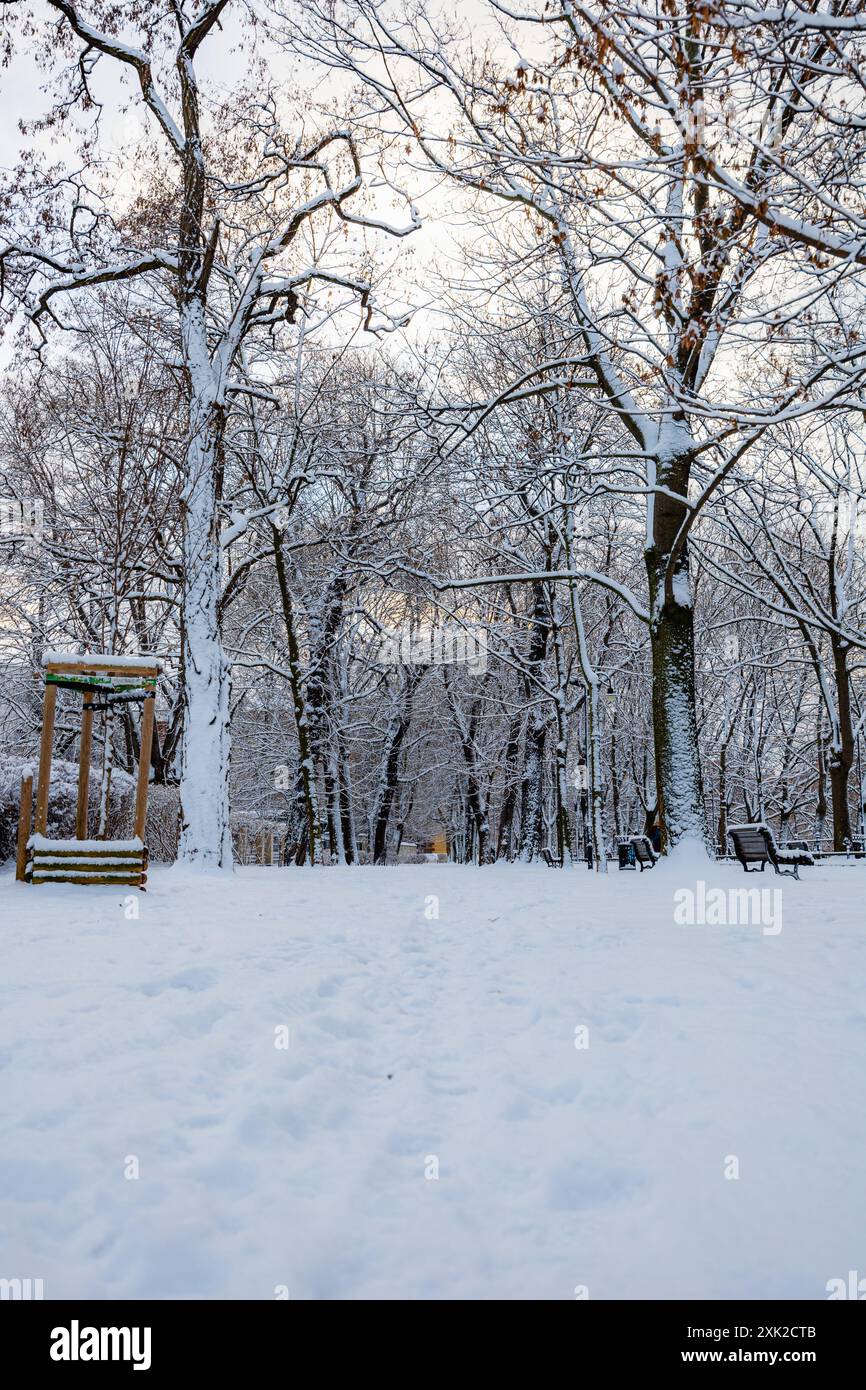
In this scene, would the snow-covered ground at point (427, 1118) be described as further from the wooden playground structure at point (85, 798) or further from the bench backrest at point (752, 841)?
the bench backrest at point (752, 841)

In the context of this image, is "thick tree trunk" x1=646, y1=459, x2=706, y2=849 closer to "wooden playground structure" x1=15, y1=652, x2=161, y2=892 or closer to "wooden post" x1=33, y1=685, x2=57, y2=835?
"wooden playground structure" x1=15, y1=652, x2=161, y2=892

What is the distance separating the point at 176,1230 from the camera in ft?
8.55

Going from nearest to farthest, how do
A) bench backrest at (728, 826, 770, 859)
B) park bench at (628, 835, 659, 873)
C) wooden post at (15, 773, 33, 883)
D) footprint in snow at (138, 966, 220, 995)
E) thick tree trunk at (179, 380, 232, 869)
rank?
footprint in snow at (138, 966, 220, 995) → wooden post at (15, 773, 33, 883) → thick tree trunk at (179, 380, 232, 869) → bench backrest at (728, 826, 770, 859) → park bench at (628, 835, 659, 873)

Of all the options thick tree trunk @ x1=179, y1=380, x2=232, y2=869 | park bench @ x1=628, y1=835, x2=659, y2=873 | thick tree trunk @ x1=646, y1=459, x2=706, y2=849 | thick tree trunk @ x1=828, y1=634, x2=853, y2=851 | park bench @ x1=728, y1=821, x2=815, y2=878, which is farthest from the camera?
thick tree trunk @ x1=828, y1=634, x2=853, y2=851

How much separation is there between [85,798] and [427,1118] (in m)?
7.94

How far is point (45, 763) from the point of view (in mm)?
9398

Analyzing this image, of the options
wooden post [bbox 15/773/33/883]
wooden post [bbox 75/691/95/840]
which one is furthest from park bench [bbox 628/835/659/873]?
wooden post [bbox 15/773/33/883]

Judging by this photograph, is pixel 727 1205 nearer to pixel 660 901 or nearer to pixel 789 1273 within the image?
pixel 789 1273

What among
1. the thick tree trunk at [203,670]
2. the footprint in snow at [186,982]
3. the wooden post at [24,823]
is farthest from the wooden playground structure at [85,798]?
the footprint in snow at [186,982]

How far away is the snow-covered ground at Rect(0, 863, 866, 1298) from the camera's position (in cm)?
255

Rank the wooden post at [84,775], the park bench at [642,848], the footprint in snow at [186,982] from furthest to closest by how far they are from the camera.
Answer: the park bench at [642,848] → the wooden post at [84,775] → the footprint in snow at [186,982]

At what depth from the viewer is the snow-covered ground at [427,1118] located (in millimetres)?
2551
